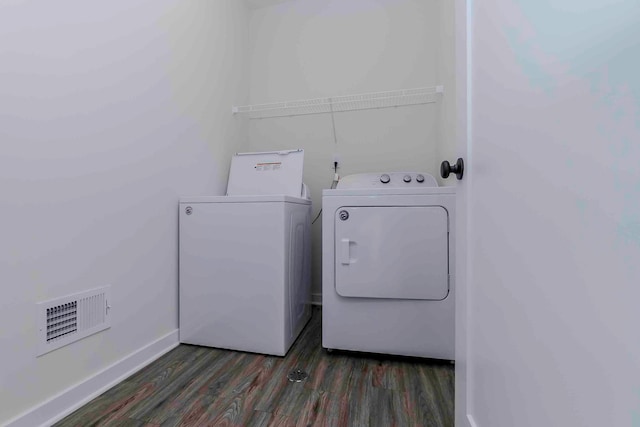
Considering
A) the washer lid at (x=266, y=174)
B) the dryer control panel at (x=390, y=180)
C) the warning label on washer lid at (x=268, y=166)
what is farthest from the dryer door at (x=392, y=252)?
the warning label on washer lid at (x=268, y=166)

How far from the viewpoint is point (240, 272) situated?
144cm

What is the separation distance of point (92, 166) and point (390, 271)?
1355mm

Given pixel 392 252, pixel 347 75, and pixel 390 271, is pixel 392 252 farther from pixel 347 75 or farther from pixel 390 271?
pixel 347 75

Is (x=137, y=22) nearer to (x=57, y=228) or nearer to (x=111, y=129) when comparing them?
(x=111, y=129)

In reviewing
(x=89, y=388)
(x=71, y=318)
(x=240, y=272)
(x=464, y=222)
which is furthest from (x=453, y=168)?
(x=89, y=388)

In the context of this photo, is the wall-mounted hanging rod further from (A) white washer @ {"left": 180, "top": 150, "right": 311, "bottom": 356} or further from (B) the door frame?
(B) the door frame

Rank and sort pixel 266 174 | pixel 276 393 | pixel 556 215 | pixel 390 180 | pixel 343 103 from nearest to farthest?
pixel 556 215, pixel 276 393, pixel 390 180, pixel 266 174, pixel 343 103

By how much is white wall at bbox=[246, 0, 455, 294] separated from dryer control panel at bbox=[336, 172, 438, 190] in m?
0.28

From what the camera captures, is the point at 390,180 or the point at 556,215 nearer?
the point at 556,215

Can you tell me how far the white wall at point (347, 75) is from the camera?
2094mm

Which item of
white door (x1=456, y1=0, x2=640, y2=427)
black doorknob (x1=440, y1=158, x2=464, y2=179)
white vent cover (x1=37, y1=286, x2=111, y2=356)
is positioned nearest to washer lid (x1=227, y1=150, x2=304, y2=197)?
white vent cover (x1=37, y1=286, x2=111, y2=356)

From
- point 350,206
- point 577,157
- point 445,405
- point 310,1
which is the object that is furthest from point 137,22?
point 445,405

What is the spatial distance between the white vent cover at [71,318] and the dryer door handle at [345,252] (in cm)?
103

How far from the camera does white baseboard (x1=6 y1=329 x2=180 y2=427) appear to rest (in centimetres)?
90
